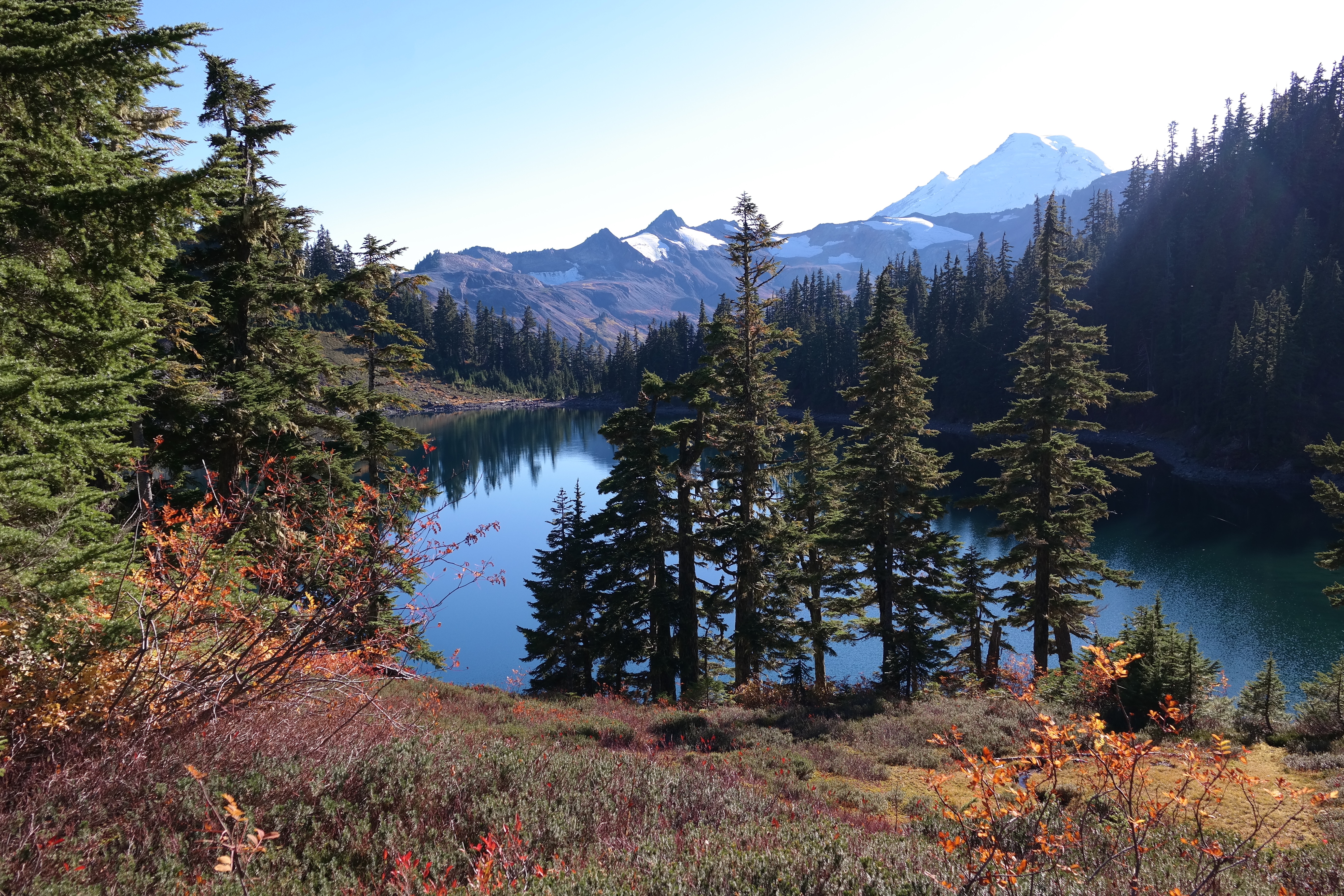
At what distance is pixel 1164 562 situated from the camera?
39969 millimetres

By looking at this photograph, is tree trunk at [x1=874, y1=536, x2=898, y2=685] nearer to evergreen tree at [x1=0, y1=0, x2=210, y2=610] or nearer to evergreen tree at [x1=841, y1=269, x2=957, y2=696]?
evergreen tree at [x1=841, y1=269, x2=957, y2=696]

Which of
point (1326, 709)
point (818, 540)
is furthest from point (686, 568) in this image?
point (1326, 709)

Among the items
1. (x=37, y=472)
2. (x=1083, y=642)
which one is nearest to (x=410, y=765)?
(x=37, y=472)

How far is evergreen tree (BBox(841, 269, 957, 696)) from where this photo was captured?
18906mm

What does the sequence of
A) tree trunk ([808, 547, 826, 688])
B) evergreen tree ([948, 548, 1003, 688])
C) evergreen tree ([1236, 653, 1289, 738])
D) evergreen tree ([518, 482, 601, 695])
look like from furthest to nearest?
1. evergreen tree ([518, 482, 601, 695])
2. evergreen tree ([948, 548, 1003, 688])
3. tree trunk ([808, 547, 826, 688])
4. evergreen tree ([1236, 653, 1289, 738])

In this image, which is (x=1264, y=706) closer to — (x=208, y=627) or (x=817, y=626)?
(x=817, y=626)

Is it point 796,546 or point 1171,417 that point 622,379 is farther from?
point 796,546

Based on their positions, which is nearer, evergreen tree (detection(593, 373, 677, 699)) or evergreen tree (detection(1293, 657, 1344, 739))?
evergreen tree (detection(1293, 657, 1344, 739))

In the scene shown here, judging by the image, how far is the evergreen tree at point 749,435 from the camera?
65.7 ft

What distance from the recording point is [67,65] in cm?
720

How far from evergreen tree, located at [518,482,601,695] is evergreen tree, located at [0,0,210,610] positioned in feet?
51.4

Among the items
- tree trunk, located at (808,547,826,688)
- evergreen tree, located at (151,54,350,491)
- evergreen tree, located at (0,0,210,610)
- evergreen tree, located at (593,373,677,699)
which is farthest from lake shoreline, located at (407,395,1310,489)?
evergreen tree, located at (0,0,210,610)

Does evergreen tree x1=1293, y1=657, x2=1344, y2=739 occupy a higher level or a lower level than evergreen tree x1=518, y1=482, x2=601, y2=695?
higher

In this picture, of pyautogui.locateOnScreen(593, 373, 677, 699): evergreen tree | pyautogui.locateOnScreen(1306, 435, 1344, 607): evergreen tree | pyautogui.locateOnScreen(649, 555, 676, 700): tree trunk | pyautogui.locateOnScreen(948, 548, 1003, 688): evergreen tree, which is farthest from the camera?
pyautogui.locateOnScreen(948, 548, 1003, 688): evergreen tree
